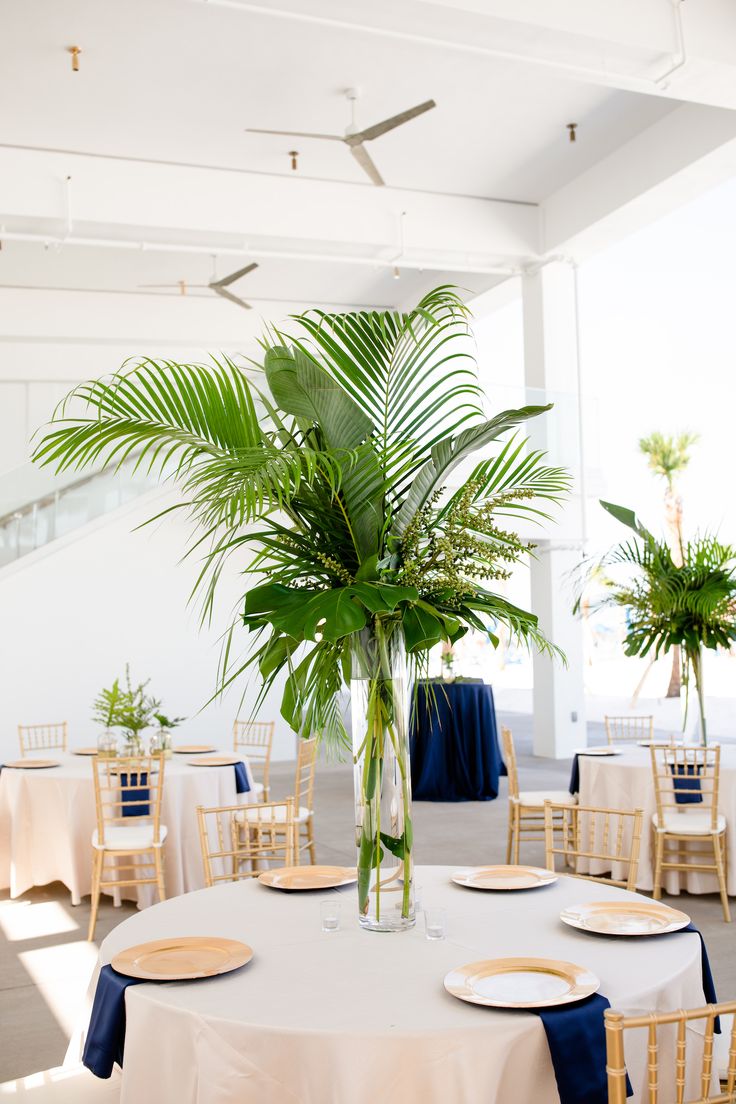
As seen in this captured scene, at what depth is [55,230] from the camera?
33.3ft

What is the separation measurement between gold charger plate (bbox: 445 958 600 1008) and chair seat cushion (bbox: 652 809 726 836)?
3.57m

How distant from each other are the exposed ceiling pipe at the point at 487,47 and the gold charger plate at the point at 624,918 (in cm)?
593

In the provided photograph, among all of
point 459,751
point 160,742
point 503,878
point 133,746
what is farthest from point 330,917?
point 459,751

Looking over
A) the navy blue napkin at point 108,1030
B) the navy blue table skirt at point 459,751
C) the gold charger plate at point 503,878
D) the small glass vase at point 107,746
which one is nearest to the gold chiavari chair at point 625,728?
the navy blue table skirt at point 459,751

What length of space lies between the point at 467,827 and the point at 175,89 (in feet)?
22.2

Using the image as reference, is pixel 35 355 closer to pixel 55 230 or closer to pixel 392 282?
pixel 55 230

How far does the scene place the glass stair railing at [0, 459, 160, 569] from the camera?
11008 mm

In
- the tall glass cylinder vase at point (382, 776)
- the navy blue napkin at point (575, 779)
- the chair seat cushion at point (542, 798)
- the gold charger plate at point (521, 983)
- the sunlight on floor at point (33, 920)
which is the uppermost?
the tall glass cylinder vase at point (382, 776)

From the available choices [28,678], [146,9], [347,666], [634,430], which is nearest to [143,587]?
[28,678]

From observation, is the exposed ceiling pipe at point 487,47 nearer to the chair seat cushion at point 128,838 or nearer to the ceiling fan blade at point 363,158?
the ceiling fan blade at point 363,158

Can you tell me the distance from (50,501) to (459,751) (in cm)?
533

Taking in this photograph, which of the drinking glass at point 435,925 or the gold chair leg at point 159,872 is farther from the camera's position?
the gold chair leg at point 159,872

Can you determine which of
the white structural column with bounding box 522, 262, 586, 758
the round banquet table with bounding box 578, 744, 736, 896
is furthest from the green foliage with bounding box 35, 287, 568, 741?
the white structural column with bounding box 522, 262, 586, 758

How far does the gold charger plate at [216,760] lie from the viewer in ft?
21.0
